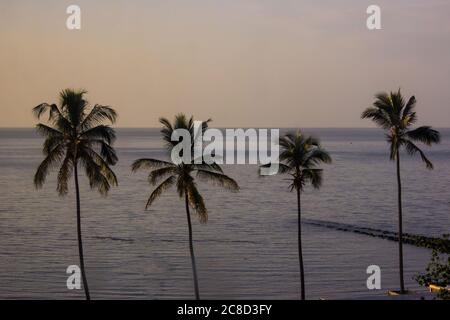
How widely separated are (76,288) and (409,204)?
68.0 meters

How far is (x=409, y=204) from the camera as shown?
102750 mm

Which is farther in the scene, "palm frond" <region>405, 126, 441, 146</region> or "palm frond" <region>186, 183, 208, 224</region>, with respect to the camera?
"palm frond" <region>405, 126, 441, 146</region>

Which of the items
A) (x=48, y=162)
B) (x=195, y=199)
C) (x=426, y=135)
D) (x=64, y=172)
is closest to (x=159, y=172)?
(x=195, y=199)

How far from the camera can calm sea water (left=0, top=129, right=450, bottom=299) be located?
163 feet

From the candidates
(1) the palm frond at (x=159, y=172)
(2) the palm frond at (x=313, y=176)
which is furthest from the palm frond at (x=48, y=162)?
(2) the palm frond at (x=313, y=176)

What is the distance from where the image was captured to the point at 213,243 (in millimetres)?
69000

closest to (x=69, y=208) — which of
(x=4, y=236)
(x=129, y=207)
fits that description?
(x=129, y=207)

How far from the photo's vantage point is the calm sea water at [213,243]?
1951 inches

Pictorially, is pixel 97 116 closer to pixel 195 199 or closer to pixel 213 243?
pixel 195 199

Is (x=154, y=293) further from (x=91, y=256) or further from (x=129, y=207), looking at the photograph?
(x=129, y=207)

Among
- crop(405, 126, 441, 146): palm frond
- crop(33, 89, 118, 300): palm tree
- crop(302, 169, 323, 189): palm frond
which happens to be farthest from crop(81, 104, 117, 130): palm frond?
crop(405, 126, 441, 146): palm frond

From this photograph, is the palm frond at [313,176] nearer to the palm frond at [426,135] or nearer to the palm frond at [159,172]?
the palm frond at [426,135]

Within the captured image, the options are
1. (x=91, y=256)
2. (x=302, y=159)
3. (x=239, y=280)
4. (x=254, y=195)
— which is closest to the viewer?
(x=302, y=159)

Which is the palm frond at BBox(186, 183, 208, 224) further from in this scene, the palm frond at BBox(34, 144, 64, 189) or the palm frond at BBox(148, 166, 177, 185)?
the palm frond at BBox(34, 144, 64, 189)
